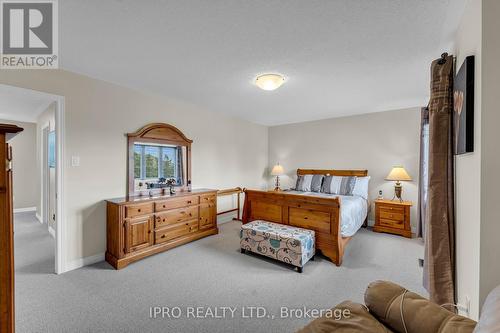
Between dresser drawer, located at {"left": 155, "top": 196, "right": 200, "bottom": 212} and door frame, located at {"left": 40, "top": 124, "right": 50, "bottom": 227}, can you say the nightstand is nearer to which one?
dresser drawer, located at {"left": 155, "top": 196, "right": 200, "bottom": 212}

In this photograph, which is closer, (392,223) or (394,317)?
(394,317)

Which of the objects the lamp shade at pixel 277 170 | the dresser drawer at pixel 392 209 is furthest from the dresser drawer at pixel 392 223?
the lamp shade at pixel 277 170

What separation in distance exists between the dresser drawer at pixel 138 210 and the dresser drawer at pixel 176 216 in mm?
155

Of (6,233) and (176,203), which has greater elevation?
(6,233)

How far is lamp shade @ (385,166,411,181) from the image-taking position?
3877 millimetres

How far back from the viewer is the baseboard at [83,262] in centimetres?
260

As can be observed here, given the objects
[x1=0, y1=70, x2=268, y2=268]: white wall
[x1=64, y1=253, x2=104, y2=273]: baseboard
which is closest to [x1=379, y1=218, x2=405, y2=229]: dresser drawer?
[x1=0, y1=70, x2=268, y2=268]: white wall

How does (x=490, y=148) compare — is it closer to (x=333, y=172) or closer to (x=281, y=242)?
(x=281, y=242)

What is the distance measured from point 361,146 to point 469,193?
3.37 metres

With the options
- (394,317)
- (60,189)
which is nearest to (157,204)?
(60,189)

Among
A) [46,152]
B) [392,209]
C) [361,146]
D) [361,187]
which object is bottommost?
[392,209]

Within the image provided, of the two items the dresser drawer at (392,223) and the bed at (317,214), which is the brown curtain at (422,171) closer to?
the dresser drawer at (392,223)

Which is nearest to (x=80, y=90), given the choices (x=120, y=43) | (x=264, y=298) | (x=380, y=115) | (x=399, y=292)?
(x=120, y=43)

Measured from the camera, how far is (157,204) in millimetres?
3064
